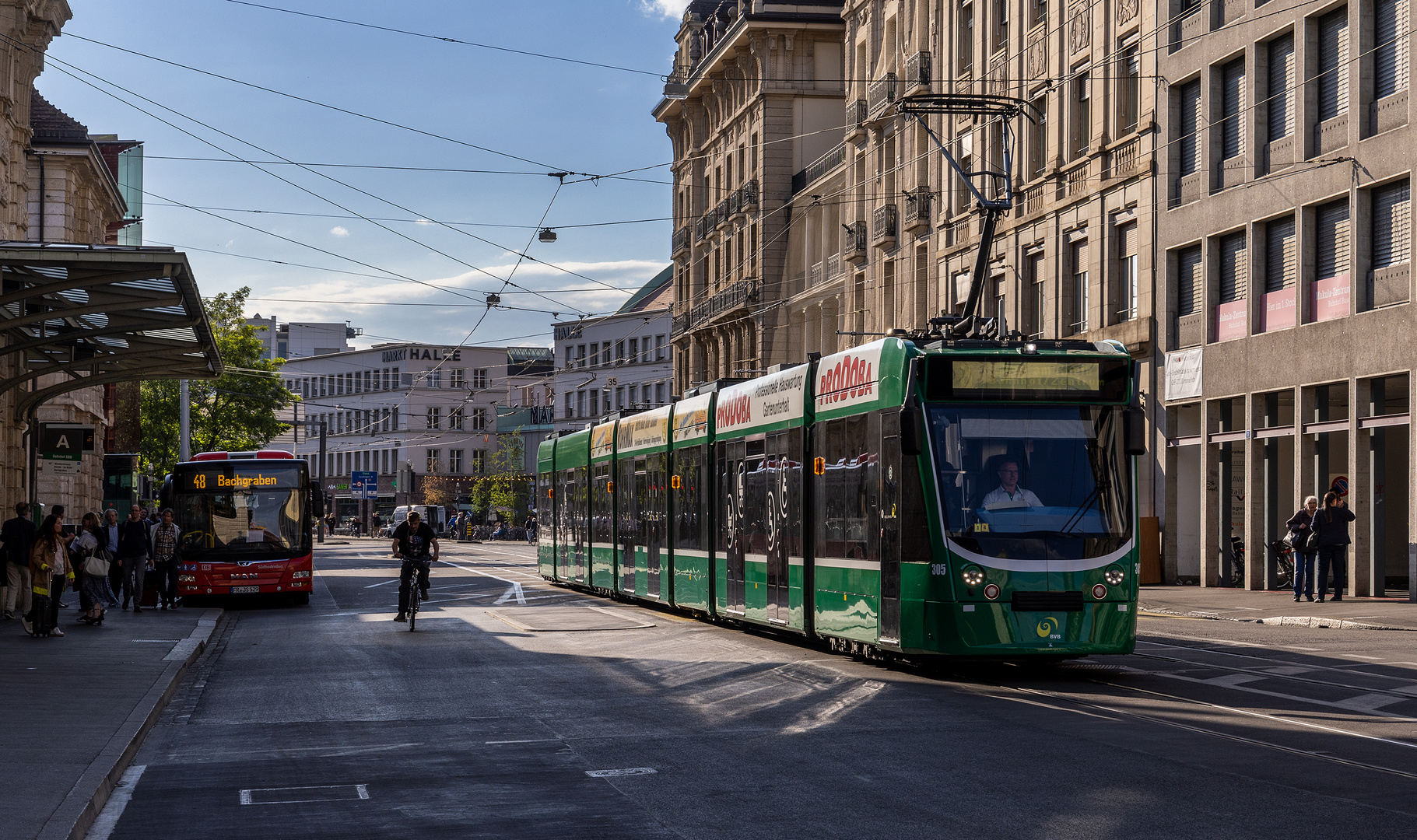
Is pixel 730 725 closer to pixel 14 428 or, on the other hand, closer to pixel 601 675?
pixel 601 675

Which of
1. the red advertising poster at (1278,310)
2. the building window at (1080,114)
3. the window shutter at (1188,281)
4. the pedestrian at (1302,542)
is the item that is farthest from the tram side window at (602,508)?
the building window at (1080,114)

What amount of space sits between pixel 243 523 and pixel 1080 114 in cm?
2116

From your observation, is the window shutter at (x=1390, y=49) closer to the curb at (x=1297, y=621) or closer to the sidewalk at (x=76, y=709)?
the curb at (x=1297, y=621)

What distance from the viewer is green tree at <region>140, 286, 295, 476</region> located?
71.6 meters

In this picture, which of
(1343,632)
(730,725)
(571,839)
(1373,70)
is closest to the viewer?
(571,839)

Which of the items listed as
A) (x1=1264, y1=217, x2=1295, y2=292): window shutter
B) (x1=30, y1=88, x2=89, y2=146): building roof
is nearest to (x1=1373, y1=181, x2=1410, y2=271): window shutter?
(x1=1264, y1=217, x2=1295, y2=292): window shutter

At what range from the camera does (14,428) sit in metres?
31.3

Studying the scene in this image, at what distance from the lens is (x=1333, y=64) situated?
100ft

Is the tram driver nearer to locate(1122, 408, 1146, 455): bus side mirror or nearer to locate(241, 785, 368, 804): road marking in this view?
locate(1122, 408, 1146, 455): bus side mirror

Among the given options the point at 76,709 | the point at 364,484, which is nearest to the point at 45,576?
the point at 76,709

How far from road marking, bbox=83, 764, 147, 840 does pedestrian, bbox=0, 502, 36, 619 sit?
12.9 meters

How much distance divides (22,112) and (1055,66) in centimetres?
2294

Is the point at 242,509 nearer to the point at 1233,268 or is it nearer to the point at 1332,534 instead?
the point at 1332,534

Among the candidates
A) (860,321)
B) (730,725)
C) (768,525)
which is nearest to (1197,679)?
(730,725)
